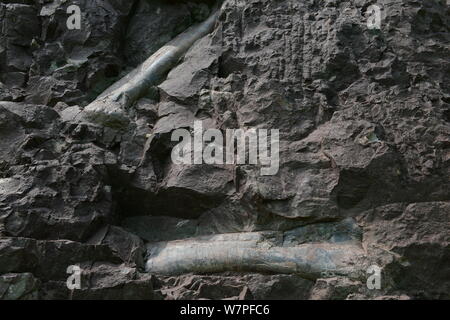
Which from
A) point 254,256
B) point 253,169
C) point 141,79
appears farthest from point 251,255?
point 141,79

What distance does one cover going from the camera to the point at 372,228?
5.77 meters

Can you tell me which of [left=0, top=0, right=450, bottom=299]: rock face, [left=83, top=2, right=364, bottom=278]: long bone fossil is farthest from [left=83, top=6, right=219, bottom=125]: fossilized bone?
[left=83, top=2, right=364, bottom=278]: long bone fossil

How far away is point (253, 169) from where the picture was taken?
616 centimetres

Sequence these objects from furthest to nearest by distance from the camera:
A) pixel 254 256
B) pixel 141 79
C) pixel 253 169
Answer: pixel 141 79 → pixel 253 169 → pixel 254 256

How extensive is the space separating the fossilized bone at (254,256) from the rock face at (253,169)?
18 mm

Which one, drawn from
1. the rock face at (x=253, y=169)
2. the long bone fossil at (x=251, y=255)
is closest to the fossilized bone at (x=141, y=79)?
the rock face at (x=253, y=169)

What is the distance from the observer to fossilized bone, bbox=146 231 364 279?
5590 mm

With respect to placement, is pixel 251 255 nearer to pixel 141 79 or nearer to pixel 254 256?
pixel 254 256

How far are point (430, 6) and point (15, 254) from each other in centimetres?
514

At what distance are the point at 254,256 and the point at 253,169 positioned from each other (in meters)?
0.87

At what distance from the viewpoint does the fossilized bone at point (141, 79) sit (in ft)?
22.6

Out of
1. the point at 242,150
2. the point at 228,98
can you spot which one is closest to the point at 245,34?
the point at 228,98

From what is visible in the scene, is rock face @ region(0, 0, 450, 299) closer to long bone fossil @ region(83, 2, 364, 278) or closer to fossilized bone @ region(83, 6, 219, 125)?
long bone fossil @ region(83, 2, 364, 278)

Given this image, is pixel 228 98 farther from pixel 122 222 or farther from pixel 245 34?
pixel 122 222
